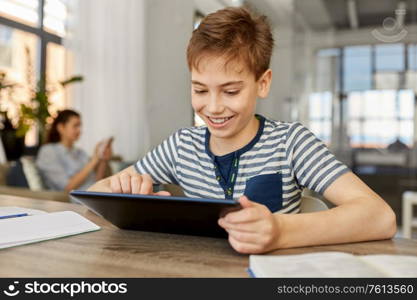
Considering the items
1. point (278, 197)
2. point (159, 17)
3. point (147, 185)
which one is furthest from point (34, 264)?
point (159, 17)

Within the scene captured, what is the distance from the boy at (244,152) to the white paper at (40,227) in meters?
0.12

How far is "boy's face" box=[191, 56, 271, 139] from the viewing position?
3.78 ft

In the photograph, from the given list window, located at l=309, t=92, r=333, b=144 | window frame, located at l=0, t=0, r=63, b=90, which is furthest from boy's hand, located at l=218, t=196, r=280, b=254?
window, located at l=309, t=92, r=333, b=144

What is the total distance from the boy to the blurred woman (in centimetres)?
197

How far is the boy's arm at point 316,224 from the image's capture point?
79 cm

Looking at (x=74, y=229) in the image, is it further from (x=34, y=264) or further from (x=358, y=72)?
(x=358, y=72)

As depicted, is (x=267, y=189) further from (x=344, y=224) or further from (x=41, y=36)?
(x=41, y=36)

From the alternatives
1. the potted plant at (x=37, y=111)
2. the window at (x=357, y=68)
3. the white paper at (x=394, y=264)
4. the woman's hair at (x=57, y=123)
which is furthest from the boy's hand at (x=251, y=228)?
the window at (x=357, y=68)

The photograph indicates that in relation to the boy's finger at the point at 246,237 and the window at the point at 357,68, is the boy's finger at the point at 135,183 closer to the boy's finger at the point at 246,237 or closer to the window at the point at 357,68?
the boy's finger at the point at 246,237

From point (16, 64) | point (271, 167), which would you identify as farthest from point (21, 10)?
point (271, 167)

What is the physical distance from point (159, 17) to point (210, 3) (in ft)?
2.08

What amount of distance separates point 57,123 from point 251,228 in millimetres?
2984

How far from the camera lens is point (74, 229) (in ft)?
3.33

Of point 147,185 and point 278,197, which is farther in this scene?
point 278,197
